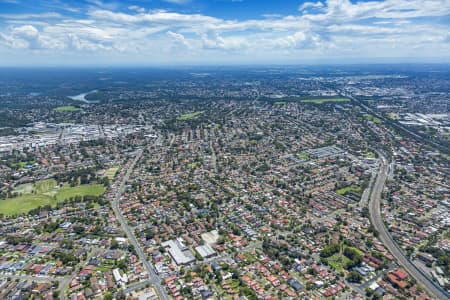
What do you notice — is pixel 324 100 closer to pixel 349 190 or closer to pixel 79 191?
pixel 349 190

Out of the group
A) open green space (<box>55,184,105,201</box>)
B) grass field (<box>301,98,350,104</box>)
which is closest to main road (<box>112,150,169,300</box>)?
open green space (<box>55,184,105,201</box>)

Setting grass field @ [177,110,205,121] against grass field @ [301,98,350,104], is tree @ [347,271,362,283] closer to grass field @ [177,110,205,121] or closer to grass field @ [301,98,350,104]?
grass field @ [177,110,205,121]

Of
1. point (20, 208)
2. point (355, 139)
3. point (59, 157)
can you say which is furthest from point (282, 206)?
point (59, 157)

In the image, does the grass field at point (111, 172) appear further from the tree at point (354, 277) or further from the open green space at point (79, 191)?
the tree at point (354, 277)

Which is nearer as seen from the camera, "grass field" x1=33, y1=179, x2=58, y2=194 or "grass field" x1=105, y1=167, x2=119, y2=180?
"grass field" x1=33, y1=179, x2=58, y2=194

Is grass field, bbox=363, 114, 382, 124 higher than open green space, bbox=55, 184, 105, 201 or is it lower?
higher

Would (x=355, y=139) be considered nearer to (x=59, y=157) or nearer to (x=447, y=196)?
(x=447, y=196)

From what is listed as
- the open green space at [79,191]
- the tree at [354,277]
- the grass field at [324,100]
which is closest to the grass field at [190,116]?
the grass field at [324,100]

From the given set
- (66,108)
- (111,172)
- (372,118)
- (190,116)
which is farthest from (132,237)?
(66,108)
